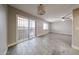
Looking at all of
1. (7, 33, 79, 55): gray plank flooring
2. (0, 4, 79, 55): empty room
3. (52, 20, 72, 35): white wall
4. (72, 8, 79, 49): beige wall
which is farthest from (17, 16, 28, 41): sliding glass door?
(52, 20, 72, 35): white wall

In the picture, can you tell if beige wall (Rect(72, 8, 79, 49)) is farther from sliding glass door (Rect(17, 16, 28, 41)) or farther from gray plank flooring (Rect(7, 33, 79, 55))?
sliding glass door (Rect(17, 16, 28, 41))

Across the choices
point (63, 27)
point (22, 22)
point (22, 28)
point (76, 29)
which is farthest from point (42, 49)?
point (63, 27)

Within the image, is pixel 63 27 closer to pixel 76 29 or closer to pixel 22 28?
pixel 22 28

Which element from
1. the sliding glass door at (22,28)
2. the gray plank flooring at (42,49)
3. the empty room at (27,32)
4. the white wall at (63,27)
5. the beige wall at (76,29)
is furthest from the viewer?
the white wall at (63,27)

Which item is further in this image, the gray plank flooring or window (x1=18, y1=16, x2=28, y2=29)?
window (x1=18, y1=16, x2=28, y2=29)

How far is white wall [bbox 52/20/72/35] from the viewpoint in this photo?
10.7 meters

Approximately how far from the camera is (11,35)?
4336 mm

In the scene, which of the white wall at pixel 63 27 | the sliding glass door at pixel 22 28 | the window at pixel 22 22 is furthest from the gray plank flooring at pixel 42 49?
the white wall at pixel 63 27

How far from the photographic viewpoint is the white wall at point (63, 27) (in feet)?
35.2

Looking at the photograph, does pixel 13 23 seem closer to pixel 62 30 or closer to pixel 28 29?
pixel 28 29

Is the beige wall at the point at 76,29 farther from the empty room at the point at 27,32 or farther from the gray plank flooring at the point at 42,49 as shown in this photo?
the gray plank flooring at the point at 42,49

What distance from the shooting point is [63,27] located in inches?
466
